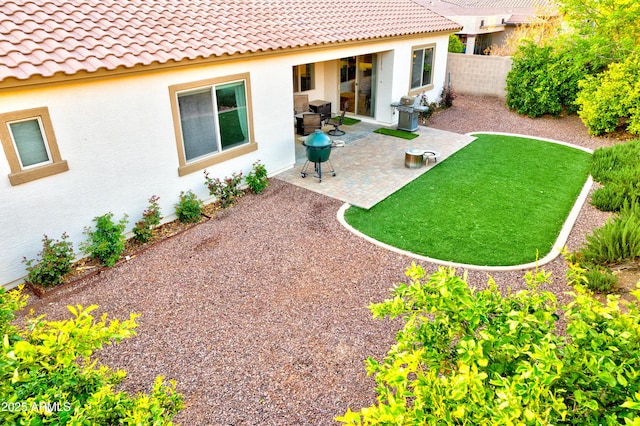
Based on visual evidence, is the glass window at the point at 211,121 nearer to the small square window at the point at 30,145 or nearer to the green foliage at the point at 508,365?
the small square window at the point at 30,145

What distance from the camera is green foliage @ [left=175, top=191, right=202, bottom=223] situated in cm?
948

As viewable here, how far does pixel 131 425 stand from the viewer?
231cm

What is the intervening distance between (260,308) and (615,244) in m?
6.29

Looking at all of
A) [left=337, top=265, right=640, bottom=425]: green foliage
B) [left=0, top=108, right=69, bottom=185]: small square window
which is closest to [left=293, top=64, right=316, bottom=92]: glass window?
[left=0, top=108, right=69, bottom=185]: small square window

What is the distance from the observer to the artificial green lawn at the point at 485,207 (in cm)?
846

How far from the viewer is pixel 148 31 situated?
885cm

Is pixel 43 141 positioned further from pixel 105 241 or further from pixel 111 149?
pixel 105 241

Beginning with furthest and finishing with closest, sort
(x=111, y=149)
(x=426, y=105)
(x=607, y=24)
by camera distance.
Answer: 1. (x=426, y=105)
2. (x=607, y=24)
3. (x=111, y=149)

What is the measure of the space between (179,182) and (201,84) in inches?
89.4

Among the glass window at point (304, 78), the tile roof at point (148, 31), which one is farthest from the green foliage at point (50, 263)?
the glass window at point (304, 78)

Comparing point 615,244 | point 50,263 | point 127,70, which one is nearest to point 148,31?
point 127,70

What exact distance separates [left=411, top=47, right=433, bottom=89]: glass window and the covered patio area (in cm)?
231

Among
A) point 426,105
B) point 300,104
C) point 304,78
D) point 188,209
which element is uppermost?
point 304,78

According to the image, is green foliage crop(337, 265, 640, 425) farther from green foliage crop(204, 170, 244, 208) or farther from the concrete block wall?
the concrete block wall
